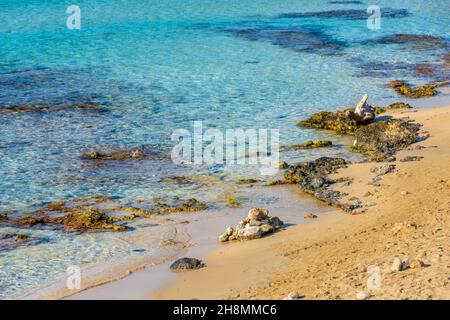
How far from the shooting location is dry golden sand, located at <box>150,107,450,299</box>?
752cm

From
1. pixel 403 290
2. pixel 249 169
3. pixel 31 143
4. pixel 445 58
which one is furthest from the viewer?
pixel 445 58

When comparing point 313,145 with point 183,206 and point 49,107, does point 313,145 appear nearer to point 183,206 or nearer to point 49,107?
point 183,206

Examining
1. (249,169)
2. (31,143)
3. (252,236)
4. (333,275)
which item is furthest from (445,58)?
(333,275)

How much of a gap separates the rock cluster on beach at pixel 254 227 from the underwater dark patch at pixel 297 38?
1399cm

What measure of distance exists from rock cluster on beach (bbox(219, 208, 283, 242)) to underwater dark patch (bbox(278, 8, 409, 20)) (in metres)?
21.4

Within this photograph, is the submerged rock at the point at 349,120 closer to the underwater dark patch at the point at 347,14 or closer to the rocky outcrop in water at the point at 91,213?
the rocky outcrop in water at the point at 91,213

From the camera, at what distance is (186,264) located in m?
9.13

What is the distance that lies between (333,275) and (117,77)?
542 inches

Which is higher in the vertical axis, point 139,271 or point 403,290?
point 403,290

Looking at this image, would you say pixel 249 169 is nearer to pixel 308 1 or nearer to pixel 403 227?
pixel 403 227

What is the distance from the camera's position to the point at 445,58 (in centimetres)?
Result: 2258

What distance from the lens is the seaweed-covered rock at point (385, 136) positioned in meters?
13.7

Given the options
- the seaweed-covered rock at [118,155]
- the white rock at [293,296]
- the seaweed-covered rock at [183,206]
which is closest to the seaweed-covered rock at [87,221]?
the seaweed-covered rock at [183,206]

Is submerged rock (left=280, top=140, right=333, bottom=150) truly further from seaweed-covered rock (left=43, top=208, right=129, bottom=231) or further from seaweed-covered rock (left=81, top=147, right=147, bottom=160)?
seaweed-covered rock (left=43, top=208, right=129, bottom=231)
